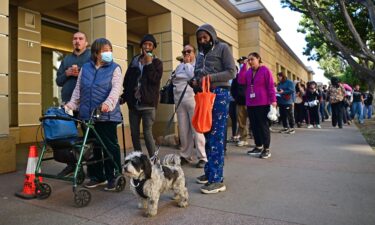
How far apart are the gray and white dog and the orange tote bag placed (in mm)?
642

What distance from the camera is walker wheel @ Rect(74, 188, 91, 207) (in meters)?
3.38

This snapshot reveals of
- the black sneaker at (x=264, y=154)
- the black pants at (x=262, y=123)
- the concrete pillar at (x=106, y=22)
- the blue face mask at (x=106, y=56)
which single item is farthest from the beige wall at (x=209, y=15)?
the blue face mask at (x=106, y=56)

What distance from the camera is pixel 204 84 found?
3.78 m

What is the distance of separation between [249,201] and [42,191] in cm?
249

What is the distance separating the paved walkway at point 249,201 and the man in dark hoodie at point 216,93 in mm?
258

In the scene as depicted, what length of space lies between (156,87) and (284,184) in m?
2.32

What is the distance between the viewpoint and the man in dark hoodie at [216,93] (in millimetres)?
3906

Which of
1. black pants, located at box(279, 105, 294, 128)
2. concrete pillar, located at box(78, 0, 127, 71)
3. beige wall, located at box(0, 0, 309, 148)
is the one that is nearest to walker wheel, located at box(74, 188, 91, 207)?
beige wall, located at box(0, 0, 309, 148)

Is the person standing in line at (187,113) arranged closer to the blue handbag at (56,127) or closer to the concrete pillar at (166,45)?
the blue handbag at (56,127)

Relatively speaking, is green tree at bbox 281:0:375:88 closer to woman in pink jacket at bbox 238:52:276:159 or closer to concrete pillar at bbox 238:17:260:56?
concrete pillar at bbox 238:17:260:56

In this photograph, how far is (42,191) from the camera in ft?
12.2

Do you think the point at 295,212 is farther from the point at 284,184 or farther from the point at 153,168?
the point at 153,168

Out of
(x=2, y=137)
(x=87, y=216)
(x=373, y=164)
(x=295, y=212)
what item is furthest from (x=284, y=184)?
(x=2, y=137)

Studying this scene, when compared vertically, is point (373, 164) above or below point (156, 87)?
below
